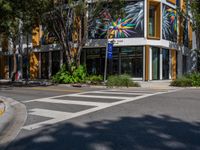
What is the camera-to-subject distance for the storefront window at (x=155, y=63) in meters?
27.2

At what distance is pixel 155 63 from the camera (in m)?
27.5

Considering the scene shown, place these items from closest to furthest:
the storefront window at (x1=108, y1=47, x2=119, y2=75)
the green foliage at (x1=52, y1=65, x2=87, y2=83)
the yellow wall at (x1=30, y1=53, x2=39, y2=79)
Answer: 1. the green foliage at (x1=52, y1=65, x2=87, y2=83)
2. the storefront window at (x1=108, y1=47, x2=119, y2=75)
3. the yellow wall at (x1=30, y1=53, x2=39, y2=79)

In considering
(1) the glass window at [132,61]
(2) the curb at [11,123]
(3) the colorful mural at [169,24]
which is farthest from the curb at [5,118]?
(3) the colorful mural at [169,24]

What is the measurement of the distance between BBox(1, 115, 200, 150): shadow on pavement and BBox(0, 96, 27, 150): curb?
37 centimetres

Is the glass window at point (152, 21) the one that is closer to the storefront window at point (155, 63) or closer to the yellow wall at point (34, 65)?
the storefront window at point (155, 63)

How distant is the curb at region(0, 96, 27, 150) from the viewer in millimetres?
6328

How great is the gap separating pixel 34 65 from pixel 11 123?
2665 centimetres

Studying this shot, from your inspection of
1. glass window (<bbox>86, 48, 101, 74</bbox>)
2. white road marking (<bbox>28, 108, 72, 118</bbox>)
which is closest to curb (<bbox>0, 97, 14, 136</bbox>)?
white road marking (<bbox>28, 108, 72, 118</bbox>)

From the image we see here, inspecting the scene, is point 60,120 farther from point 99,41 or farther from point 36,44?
point 36,44

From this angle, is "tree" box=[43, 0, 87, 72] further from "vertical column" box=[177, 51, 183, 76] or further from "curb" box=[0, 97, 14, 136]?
"curb" box=[0, 97, 14, 136]

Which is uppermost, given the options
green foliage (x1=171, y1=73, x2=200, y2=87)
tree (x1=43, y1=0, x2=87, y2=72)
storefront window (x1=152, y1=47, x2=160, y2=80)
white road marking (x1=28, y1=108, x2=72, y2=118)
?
tree (x1=43, y1=0, x2=87, y2=72)

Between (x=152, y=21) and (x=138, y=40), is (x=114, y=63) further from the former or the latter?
(x=152, y=21)

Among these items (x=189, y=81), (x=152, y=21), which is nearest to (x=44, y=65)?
(x=152, y=21)

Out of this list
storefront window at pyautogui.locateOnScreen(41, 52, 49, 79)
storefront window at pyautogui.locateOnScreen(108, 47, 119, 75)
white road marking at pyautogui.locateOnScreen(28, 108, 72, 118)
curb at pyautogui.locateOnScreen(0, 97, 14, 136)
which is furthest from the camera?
storefront window at pyautogui.locateOnScreen(41, 52, 49, 79)
